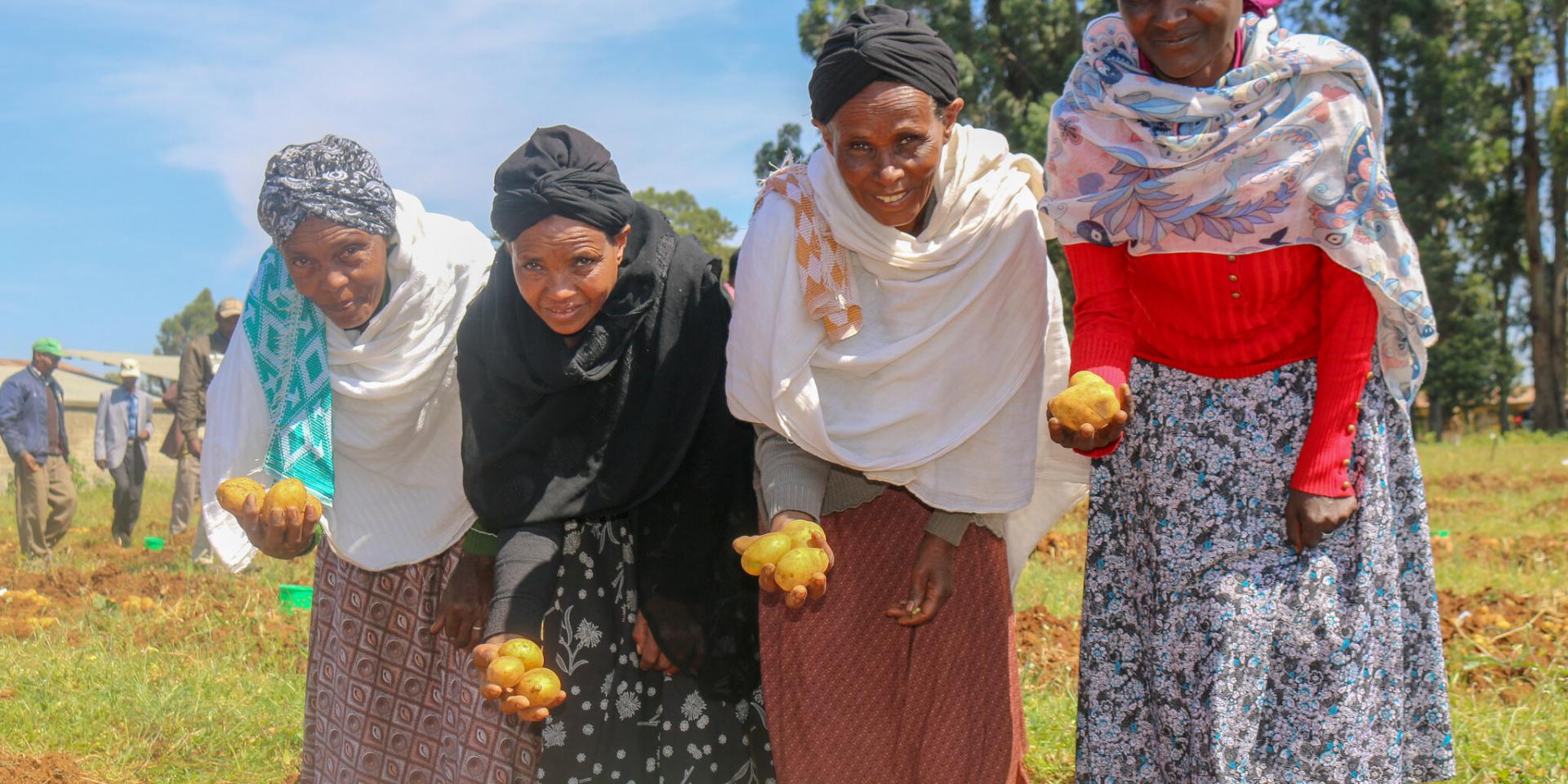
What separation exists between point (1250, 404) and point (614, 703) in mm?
1587

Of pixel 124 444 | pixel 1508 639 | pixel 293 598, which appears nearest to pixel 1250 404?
pixel 1508 639

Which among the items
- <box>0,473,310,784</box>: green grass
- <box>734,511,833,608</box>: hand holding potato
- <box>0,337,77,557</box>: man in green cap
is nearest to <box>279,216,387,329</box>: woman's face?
<box>734,511,833,608</box>: hand holding potato

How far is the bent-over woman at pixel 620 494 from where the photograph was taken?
3.03 metres

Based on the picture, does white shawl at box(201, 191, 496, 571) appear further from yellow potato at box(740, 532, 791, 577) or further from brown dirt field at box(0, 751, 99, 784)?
brown dirt field at box(0, 751, 99, 784)

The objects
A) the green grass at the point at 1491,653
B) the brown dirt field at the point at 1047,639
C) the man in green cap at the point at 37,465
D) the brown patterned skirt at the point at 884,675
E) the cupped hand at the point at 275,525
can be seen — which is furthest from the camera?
the man in green cap at the point at 37,465

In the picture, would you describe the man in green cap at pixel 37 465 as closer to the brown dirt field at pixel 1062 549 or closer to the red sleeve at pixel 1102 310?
the brown dirt field at pixel 1062 549

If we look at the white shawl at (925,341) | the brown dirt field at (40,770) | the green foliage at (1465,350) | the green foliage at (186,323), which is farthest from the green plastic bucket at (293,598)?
the green foliage at (186,323)

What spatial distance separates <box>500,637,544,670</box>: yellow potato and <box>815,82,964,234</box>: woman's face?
3.99 feet

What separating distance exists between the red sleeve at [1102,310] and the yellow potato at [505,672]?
1.31 m

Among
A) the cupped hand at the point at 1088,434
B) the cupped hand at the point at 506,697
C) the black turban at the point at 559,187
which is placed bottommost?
the cupped hand at the point at 506,697

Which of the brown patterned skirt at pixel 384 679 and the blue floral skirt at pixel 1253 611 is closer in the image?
the blue floral skirt at pixel 1253 611

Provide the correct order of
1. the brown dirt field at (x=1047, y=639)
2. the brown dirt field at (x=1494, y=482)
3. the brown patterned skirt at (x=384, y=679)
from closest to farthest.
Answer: the brown patterned skirt at (x=384, y=679)
the brown dirt field at (x=1047, y=639)
the brown dirt field at (x=1494, y=482)

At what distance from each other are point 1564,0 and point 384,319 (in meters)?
28.2

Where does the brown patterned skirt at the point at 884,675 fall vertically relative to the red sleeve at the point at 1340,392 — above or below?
below
